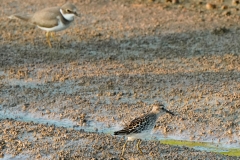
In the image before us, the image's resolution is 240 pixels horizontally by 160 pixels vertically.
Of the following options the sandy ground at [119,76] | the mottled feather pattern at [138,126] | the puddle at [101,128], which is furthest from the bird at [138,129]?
Result: the puddle at [101,128]

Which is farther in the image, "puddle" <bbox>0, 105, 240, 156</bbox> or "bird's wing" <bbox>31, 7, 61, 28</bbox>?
"bird's wing" <bbox>31, 7, 61, 28</bbox>

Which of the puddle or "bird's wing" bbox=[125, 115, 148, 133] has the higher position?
"bird's wing" bbox=[125, 115, 148, 133]

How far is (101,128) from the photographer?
9844mm

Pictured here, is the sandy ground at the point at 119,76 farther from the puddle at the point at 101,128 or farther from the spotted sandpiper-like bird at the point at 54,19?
the spotted sandpiper-like bird at the point at 54,19

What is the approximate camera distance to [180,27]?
14.7 meters

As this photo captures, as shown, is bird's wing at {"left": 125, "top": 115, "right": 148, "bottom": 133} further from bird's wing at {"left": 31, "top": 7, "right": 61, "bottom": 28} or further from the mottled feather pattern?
bird's wing at {"left": 31, "top": 7, "right": 61, "bottom": 28}

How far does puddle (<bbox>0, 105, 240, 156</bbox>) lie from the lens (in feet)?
30.2

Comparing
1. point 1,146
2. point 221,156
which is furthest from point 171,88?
point 1,146

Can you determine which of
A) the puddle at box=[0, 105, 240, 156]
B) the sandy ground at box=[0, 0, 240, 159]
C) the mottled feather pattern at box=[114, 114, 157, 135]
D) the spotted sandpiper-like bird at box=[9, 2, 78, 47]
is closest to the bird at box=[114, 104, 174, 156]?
the mottled feather pattern at box=[114, 114, 157, 135]

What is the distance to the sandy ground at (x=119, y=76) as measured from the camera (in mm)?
9125

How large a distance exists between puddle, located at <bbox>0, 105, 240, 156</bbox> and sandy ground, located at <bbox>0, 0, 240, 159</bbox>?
0.04 m

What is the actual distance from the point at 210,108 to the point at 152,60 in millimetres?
2506

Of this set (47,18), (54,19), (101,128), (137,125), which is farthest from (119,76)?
(137,125)

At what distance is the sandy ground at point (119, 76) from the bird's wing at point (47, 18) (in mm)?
481
